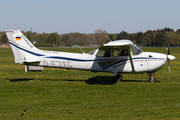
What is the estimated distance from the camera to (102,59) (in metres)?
12.3

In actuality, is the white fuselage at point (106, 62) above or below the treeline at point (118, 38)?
below

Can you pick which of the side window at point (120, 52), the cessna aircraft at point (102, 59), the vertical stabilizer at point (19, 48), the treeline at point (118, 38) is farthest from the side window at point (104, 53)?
the treeline at point (118, 38)

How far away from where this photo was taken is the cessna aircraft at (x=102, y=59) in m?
11.9

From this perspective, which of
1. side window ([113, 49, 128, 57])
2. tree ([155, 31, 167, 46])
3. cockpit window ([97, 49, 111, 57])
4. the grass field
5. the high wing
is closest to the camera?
the grass field

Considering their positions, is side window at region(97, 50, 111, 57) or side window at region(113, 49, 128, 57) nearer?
side window at region(113, 49, 128, 57)

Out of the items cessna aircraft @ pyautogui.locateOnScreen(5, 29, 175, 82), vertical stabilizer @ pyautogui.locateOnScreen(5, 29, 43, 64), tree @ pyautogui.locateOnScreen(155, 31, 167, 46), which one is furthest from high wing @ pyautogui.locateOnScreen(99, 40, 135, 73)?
tree @ pyautogui.locateOnScreen(155, 31, 167, 46)

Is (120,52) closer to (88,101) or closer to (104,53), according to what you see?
(104,53)

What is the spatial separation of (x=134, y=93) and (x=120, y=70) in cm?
272

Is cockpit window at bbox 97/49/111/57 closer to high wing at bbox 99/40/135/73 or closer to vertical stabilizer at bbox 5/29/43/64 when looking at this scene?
high wing at bbox 99/40/135/73

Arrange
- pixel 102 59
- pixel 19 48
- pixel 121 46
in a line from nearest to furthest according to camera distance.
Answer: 1. pixel 121 46
2. pixel 102 59
3. pixel 19 48

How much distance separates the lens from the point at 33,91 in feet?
33.2

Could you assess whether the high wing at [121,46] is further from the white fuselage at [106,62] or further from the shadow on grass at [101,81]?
the shadow on grass at [101,81]

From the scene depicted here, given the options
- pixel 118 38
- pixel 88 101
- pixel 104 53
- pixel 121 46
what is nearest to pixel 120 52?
pixel 104 53

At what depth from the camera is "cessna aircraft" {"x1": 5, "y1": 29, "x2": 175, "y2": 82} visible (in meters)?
11.9
